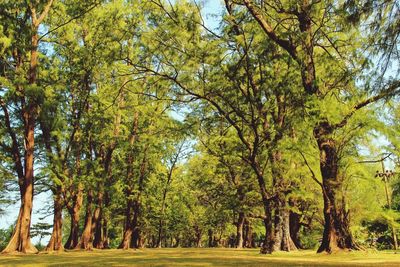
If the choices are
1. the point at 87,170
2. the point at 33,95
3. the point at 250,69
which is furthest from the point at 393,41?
the point at 87,170

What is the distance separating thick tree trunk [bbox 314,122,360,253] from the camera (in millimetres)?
18266

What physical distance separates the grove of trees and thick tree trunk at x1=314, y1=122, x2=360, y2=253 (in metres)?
0.06

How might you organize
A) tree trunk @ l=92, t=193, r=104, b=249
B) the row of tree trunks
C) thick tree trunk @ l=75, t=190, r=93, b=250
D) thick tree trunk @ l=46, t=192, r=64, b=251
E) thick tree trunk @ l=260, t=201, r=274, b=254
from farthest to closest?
tree trunk @ l=92, t=193, r=104, b=249 → thick tree trunk @ l=75, t=190, r=93, b=250 → thick tree trunk @ l=46, t=192, r=64, b=251 → thick tree trunk @ l=260, t=201, r=274, b=254 → the row of tree trunks

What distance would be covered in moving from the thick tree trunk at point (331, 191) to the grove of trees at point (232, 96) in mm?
60

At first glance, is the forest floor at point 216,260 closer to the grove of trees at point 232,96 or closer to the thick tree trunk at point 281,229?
the grove of trees at point 232,96

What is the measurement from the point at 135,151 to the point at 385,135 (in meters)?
24.9

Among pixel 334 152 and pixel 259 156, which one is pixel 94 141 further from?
pixel 334 152

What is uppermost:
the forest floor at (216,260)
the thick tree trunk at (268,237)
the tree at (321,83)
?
the tree at (321,83)

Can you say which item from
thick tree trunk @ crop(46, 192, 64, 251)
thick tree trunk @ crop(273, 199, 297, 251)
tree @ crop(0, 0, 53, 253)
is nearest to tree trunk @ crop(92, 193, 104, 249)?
thick tree trunk @ crop(46, 192, 64, 251)

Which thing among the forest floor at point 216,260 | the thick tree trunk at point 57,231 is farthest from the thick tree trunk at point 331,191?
the thick tree trunk at point 57,231

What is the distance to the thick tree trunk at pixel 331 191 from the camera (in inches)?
719

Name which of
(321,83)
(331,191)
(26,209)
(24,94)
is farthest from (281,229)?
(24,94)

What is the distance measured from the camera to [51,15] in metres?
28.8

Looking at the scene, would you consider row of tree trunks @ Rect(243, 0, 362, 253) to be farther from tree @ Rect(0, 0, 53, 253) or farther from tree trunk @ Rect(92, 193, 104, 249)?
tree trunk @ Rect(92, 193, 104, 249)
